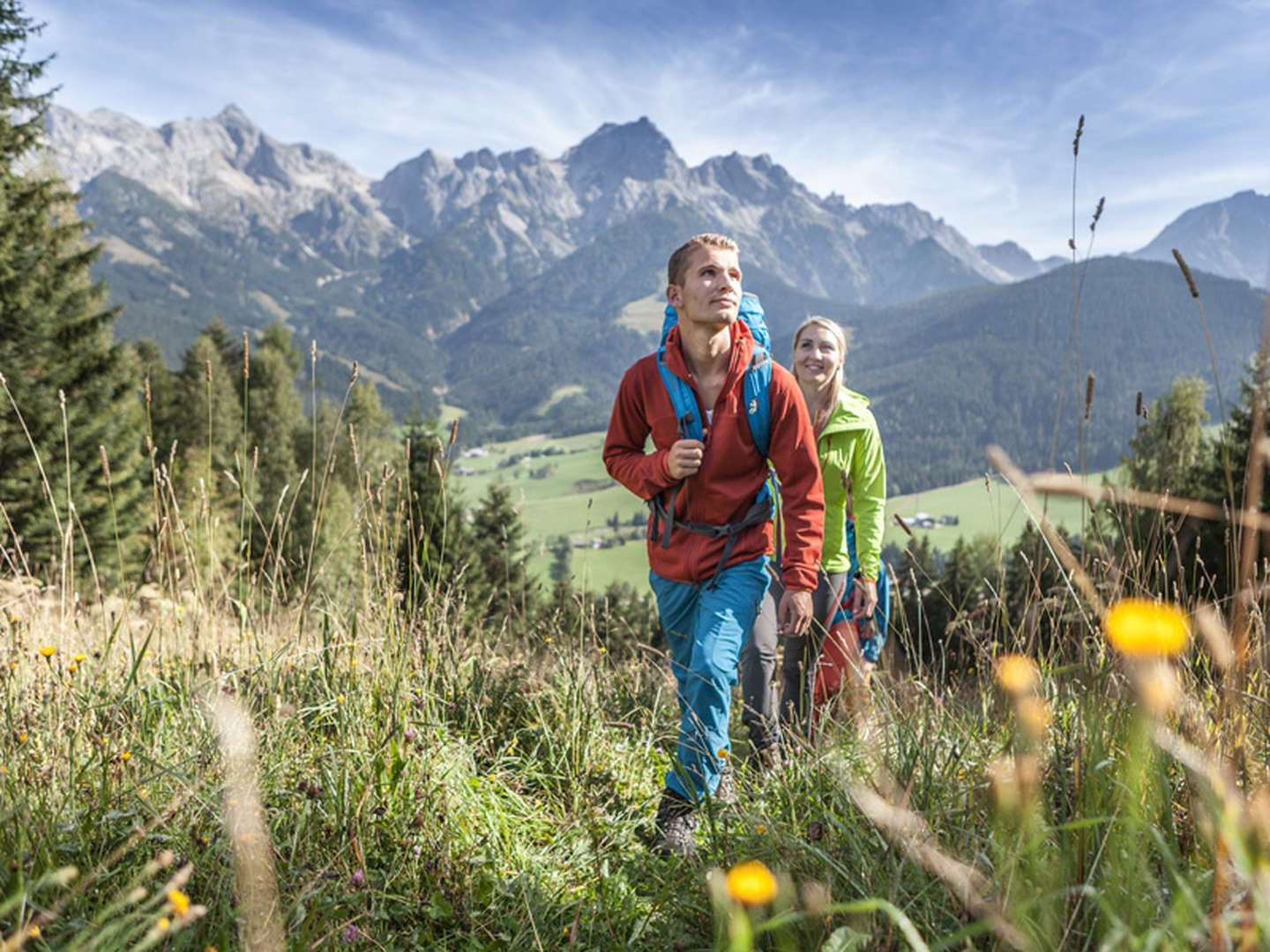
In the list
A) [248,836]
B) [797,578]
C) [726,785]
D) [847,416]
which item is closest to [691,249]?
[847,416]

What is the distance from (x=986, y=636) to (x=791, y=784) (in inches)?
43.7

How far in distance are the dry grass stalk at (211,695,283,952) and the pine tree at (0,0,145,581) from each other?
15.3 metres

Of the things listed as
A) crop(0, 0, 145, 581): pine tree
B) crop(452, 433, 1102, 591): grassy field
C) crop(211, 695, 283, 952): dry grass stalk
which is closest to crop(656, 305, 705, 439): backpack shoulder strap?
crop(211, 695, 283, 952): dry grass stalk

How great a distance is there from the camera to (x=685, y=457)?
2.91m

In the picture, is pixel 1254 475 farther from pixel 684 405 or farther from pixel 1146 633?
pixel 684 405

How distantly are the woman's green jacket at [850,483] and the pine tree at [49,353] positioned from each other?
15530 millimetres

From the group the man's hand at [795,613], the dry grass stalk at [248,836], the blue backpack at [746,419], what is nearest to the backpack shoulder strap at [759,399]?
the blue backpack at [746,419]

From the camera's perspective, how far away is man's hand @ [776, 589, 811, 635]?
113 inches

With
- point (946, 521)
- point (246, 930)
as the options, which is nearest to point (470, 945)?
point (246, 930)

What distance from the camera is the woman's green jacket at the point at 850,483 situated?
12.6 ft

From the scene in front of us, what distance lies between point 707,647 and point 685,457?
745 millimetres

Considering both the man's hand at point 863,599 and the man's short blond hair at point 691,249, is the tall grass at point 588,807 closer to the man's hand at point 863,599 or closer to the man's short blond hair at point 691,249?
the man's hand at point 863,599

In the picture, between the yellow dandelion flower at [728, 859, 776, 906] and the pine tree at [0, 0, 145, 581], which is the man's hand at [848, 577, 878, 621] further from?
the pine tree at [0, 0, 145, 581]

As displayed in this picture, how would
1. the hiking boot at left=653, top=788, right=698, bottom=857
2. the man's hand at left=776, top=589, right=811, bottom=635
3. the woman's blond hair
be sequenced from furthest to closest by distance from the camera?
the woman's blond hair, the man's hand at left=776, top=589, right=811, bottom=635, the hiking boot at left=653, top=788, right=698, bottom=857
